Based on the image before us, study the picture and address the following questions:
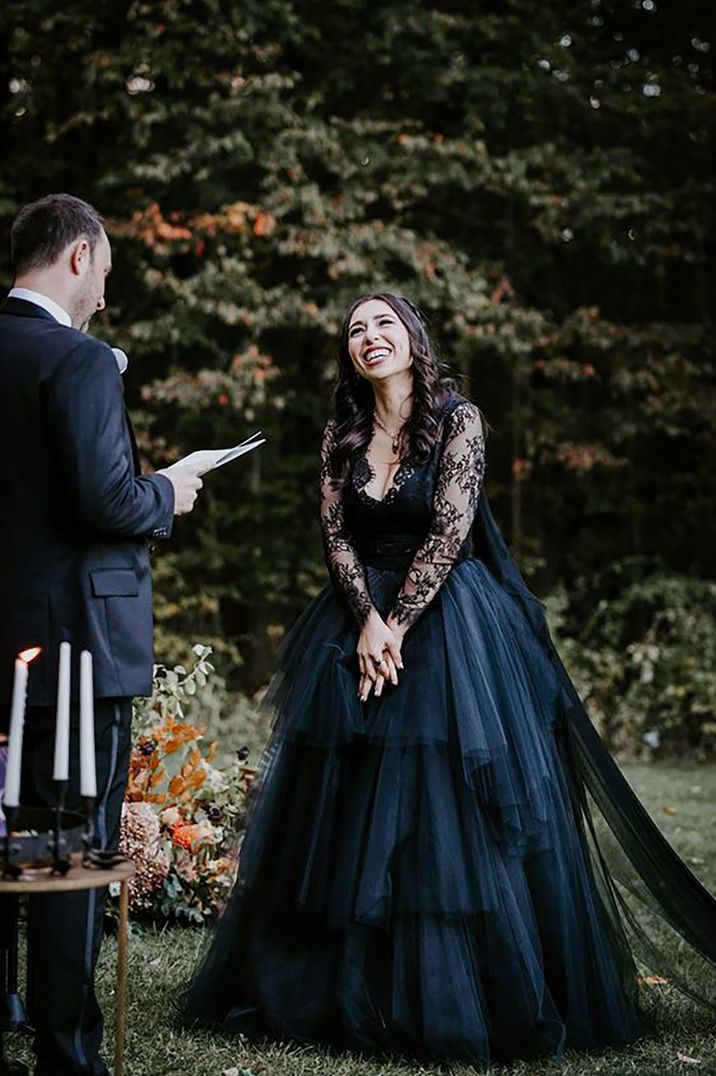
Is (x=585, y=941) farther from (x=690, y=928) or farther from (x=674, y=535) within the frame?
(x=674, y=535)

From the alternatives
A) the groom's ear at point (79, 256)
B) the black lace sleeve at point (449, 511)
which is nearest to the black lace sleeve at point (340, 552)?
the black lace sleeve at point (449, 511)

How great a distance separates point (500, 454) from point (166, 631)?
3116mm

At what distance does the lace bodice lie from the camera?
3617mm

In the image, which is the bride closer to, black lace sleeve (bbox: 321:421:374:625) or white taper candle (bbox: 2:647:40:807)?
black lace sleeve (bbox: 321:421:374:625)

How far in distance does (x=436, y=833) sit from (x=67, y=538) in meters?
1.20

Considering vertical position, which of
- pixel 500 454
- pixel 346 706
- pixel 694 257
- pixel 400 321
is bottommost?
pixel 346 706

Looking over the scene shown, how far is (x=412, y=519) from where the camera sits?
374 centimetres

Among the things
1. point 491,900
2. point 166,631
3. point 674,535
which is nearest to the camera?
point 491,900

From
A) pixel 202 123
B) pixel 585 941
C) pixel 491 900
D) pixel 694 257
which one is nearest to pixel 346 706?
pixel 491 900

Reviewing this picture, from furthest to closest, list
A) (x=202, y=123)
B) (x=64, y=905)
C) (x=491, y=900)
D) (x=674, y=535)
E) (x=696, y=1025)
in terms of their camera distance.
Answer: (x=674, y=535), (x=202, y=123), (x=696, y=1025), (x=491, y=900), (x=64, y=905)

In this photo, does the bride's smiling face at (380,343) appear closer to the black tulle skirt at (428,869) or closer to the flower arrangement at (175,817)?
the black tulle skirt at (428,869)

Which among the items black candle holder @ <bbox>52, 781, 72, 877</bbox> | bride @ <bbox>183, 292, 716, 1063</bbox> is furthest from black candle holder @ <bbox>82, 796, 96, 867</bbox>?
bride @ <bbox>183, 292, 716, 1063</bbox>

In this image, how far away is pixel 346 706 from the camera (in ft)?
11.7

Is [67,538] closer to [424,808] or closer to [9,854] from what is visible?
[9,854]
